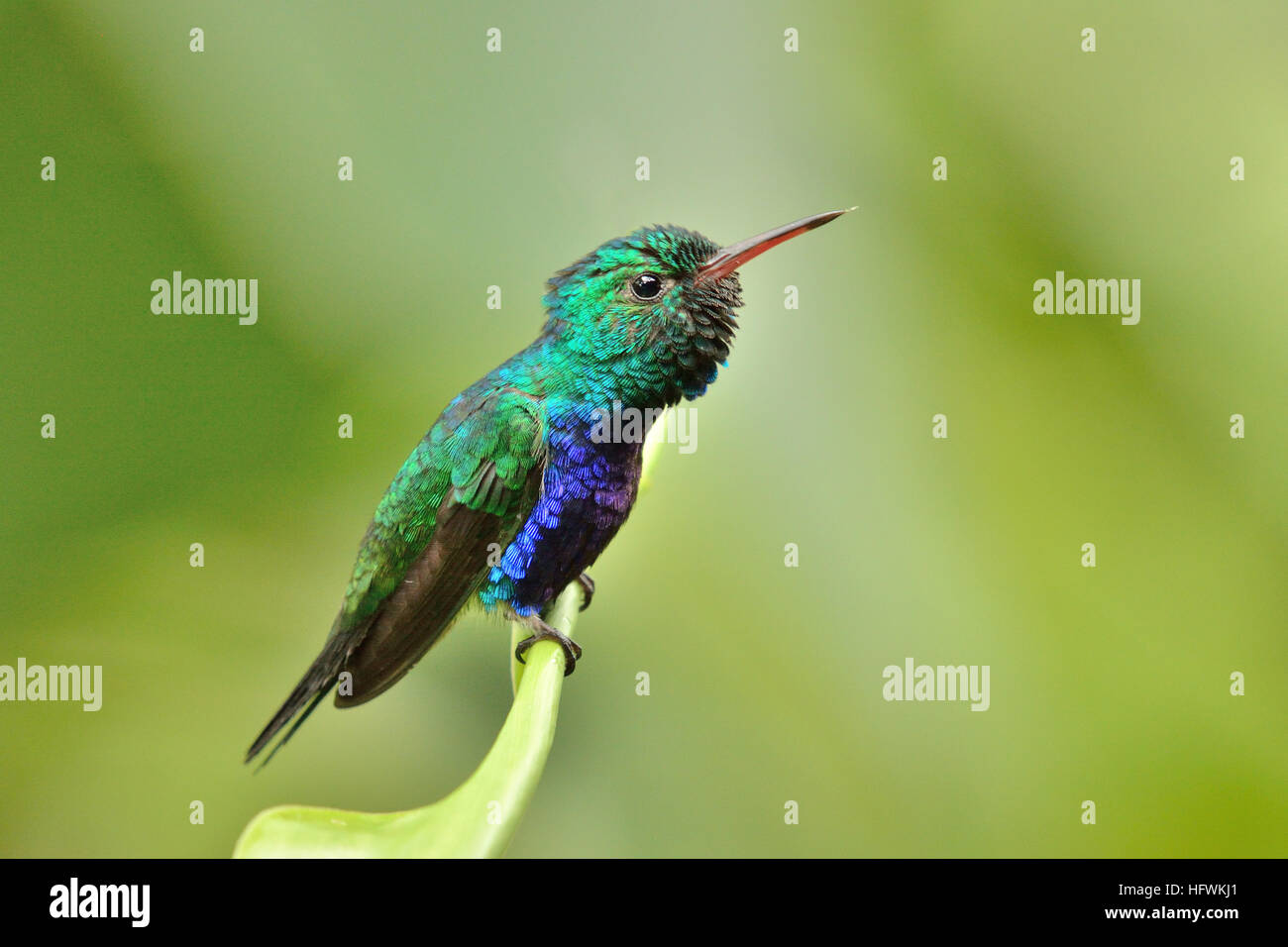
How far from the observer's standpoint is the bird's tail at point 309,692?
62.3 inches

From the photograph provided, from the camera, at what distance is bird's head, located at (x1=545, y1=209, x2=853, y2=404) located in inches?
67.7

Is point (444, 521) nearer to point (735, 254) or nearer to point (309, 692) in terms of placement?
point (309, 692)


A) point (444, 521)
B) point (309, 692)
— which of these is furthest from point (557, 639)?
point (309, 692)

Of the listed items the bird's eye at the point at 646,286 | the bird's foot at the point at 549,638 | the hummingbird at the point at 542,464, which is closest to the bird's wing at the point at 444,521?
the hummingbird at the point at 542,464

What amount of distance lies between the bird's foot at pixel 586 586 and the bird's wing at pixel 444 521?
11.6 inches

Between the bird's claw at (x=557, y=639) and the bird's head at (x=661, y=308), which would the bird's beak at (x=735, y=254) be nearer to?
the bird's head at (x=661, y=308)

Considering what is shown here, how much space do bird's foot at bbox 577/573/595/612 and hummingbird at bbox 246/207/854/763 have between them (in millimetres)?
202

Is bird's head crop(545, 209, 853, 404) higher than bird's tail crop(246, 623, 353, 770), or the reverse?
bird's head crop(545, 209, 853, 404)

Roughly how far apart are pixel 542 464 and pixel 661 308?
0.35m

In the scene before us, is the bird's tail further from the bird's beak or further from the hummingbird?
the bird's beak

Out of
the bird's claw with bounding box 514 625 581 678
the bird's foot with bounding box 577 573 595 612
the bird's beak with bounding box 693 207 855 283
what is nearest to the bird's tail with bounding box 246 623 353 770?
the bird's claw with bounding box 514 625 581 678

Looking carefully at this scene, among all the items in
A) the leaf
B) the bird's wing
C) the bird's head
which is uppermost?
the bird's head

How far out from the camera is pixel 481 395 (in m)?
1.82
